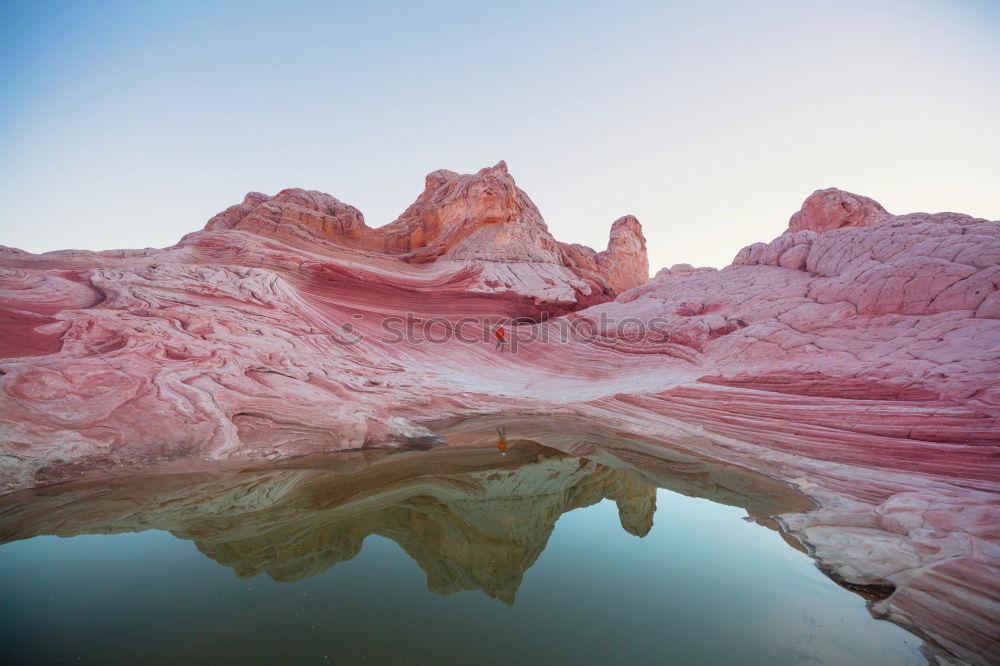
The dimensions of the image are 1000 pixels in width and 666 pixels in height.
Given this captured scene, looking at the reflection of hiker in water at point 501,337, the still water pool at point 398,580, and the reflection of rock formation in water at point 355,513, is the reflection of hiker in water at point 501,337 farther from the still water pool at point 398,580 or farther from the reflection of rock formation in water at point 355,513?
the still water pool at point 398,580

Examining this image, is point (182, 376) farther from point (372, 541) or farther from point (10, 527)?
point (372, 541)

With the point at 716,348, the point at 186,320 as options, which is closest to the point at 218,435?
the point at 186,320

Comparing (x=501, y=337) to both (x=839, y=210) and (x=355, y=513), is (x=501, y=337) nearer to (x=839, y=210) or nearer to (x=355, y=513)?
(x=355, y=513)

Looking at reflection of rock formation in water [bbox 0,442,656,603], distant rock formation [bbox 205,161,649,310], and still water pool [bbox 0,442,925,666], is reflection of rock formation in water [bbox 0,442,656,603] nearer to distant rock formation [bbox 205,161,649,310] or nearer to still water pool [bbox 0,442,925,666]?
still water pool [bbox 0,442,925,666]

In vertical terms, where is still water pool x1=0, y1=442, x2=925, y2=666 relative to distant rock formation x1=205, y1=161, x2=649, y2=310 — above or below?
below

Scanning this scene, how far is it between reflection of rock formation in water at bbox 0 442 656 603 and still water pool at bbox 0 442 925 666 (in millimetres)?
29

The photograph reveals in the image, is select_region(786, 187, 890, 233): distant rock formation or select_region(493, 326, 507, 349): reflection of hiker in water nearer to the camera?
select_region(493, 326, 507, 349): reflection of hiker in water

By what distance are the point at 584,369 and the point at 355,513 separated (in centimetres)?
967

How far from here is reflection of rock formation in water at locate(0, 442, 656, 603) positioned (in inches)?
187

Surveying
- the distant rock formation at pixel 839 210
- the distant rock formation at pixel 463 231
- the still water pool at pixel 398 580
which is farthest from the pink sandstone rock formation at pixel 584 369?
the still water pool at pixel 398 580

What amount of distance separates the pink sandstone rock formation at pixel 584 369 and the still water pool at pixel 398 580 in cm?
81

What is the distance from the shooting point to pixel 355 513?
226 inches

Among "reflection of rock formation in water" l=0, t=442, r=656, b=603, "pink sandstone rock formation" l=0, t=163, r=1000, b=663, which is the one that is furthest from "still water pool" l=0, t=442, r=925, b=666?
"pink sandstone rock formation" l=0, t=163, r=1000, b=663

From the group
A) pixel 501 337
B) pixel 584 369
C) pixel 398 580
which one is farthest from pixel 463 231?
pixel 398 580
